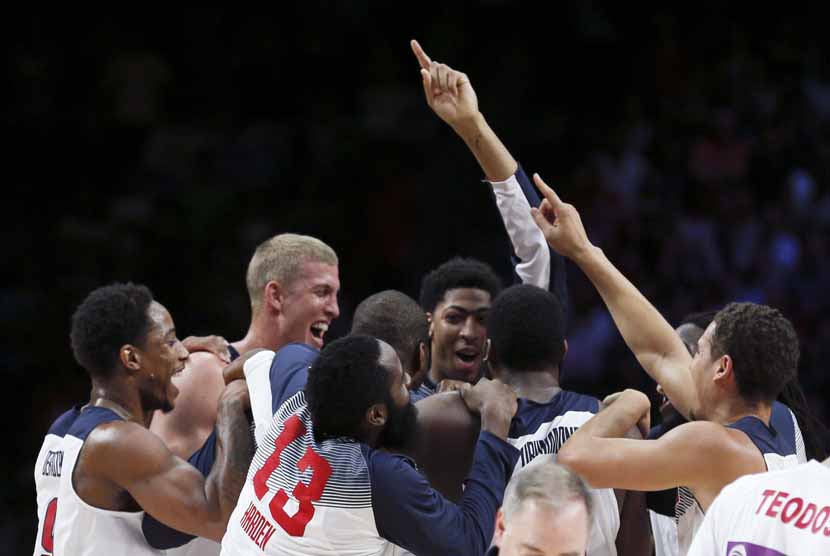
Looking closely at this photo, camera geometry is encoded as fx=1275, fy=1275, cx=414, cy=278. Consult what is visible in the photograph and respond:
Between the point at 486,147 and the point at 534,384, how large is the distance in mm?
1353

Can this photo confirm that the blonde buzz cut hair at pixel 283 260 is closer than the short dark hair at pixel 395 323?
No

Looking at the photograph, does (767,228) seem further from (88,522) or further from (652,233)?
(88,522)

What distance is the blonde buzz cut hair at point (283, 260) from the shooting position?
5141 mm

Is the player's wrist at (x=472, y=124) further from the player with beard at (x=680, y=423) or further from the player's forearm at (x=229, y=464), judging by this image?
the player's forearm at (x=229, y=464)

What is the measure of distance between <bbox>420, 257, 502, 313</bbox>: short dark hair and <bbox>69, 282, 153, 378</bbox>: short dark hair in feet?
4.31

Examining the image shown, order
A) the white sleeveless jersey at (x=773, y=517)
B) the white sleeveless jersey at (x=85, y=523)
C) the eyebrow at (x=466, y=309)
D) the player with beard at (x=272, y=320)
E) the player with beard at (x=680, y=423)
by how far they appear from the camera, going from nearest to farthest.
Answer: the white sleeveless jersey at (x=773, y=517) → the white sleeveless jersey at (x=85, y=523) → the player with beard at (x=680, y=423) → the player with beard at (x=272, y=320) → the eyebrow at (x=466, y=309)

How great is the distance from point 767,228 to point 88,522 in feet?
19.8

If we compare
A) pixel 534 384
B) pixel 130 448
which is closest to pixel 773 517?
pixel 534 384

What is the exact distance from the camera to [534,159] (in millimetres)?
10117

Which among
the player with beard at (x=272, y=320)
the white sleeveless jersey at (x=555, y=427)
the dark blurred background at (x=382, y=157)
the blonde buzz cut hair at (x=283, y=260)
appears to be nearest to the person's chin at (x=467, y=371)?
the player with beard at (x=272, y=320)

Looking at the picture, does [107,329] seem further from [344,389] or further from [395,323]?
[344,389]

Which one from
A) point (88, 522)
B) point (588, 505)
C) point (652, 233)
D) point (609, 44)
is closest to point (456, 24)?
point (609, 44)

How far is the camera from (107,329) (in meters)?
4.59

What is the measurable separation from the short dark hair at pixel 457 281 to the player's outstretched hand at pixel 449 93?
0.63m
